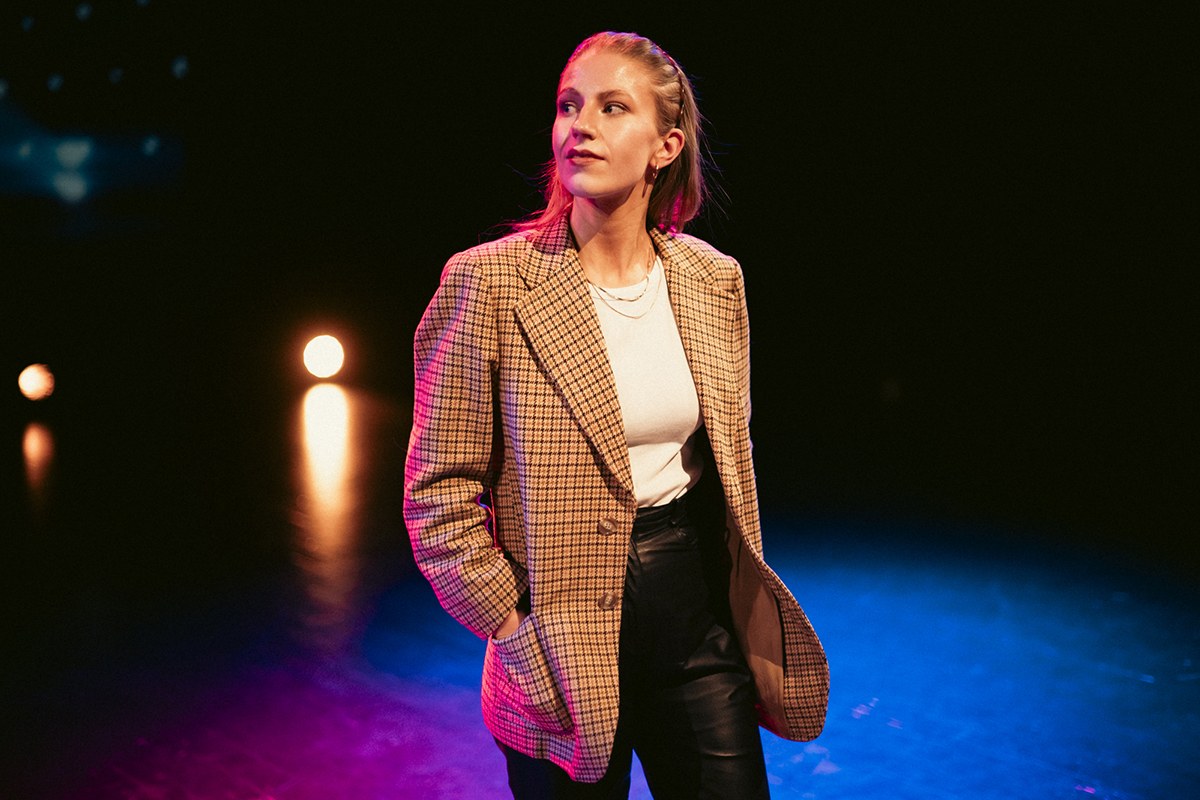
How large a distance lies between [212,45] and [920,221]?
5.64 m

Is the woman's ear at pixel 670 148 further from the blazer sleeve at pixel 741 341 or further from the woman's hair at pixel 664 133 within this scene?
the blazer sleeve at pixel 741 341

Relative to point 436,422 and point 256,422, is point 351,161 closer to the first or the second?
point 256,422

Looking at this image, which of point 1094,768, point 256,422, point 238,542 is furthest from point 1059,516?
point 256,422

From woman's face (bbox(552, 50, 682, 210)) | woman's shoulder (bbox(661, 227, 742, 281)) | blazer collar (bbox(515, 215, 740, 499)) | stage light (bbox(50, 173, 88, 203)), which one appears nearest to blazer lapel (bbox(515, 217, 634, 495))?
blazer collar (bbox(515, 215, 740, 499))

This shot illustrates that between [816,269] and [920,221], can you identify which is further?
[816,269]

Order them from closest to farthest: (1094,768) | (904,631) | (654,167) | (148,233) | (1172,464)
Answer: (654,167), (1094,768), (904,631), (1172,464), (148,233)

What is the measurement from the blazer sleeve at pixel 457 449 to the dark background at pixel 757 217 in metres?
4.62

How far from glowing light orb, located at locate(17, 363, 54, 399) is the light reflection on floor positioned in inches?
172

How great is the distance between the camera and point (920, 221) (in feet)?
26.8

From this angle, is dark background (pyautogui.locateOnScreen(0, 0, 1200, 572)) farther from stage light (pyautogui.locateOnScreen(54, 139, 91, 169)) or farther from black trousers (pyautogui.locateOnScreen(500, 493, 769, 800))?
black trousers (pyautogui.locateOnScreen(500, 493, 769, 800))

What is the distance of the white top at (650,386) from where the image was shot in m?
1.75

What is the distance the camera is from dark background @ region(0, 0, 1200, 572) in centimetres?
712

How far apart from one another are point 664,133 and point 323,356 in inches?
316

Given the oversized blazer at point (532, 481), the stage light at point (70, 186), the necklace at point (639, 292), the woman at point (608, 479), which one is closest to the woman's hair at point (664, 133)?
the woman at point (608, 479)
